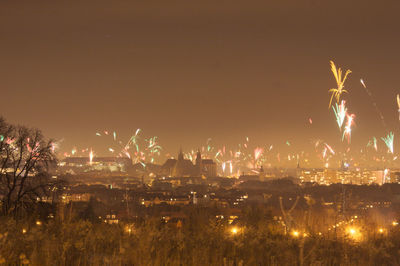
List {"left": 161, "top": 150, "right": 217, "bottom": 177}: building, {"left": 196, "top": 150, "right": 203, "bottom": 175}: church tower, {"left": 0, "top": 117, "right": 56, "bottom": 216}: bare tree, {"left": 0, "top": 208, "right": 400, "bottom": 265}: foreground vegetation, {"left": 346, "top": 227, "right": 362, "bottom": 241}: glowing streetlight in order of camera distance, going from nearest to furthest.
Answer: {"left": 0, "top": 208, "right": 400, "bottom": 265}: foreground vegetation, {"left": 346, "top": 227, "right": 362, "bottom": 241}: glowing streetlight, {"left": 0, "top": 117, "right": 56, "bottom": 216}: bare tree, {"left": 161, "top": 150, "right": 217, "bottom": 177}: building, {"left": 196, "top": 150, "right": 203, "bottom": 175}: church tower

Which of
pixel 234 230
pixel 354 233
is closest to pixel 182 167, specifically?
pixel 354 233

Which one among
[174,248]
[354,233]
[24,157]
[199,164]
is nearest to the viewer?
[174,248]

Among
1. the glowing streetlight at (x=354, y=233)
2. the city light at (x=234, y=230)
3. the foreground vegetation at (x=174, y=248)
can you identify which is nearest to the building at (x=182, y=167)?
the glowing streetlight at (x=354, y=233)

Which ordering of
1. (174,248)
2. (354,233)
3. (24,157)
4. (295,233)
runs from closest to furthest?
(174,248) → (295,233) → (354,233) → (24,157)

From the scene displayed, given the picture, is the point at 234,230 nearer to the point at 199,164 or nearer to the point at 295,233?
the point at 295,233

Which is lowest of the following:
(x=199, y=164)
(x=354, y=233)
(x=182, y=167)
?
(x=354, y=233)

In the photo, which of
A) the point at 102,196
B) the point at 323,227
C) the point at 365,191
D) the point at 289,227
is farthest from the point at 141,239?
the point at 365,191

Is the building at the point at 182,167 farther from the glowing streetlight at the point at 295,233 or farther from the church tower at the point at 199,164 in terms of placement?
the glowing streetlight at the point at 295,233

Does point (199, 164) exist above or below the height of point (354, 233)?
above

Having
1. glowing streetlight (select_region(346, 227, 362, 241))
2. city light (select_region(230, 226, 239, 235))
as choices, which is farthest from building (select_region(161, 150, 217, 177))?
city light (select_region(230, 226, 239, 235))

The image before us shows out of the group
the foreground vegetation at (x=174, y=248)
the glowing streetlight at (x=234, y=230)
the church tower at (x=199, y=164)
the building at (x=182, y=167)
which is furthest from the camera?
the church tower at (x=199, y=164)

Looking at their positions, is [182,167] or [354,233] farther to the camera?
[182,167]

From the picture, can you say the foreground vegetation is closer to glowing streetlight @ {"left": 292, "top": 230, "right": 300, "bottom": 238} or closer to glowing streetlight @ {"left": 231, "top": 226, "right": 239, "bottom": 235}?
glowing streetlight @ {"left": 231, "top": 226, "right": 239, "bottom": 235}
